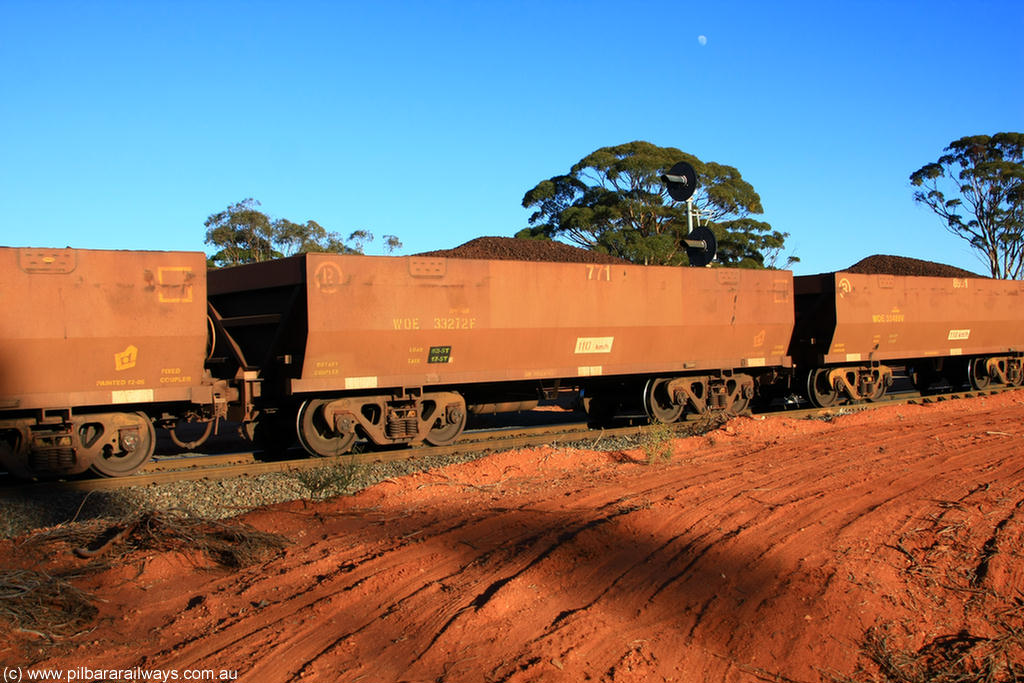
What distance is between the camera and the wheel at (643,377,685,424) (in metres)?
14.4

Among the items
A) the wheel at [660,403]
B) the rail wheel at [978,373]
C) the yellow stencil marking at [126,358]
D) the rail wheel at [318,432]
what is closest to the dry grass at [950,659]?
the rail wheel at [318,432]

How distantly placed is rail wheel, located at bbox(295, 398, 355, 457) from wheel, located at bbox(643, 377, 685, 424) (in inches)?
218

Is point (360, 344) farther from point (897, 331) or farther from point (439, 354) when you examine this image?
point (897, 331)

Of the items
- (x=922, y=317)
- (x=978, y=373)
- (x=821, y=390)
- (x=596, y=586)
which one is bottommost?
(x=596, y=586)

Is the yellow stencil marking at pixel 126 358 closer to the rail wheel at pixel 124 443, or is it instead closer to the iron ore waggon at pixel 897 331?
the rail wheel at pixel 124 443

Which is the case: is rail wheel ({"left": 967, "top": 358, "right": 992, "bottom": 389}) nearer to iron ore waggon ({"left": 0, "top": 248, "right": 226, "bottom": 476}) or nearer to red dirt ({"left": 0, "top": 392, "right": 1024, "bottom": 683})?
red dirt ({"left": 0, "top": 392, "right": 1024, "bottom": 683})

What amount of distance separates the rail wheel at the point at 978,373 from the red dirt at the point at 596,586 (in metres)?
13.7

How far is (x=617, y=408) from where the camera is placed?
15.5 metres

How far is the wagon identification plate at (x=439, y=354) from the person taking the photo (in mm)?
11703

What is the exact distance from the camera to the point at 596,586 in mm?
5113

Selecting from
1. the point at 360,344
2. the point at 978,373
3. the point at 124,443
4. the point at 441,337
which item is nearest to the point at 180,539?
the point at 124,443

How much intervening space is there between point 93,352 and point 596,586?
7.39 meters

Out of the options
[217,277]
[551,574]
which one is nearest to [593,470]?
[551,574]

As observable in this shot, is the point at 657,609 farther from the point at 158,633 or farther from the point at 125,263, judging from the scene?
the point at 125,263
